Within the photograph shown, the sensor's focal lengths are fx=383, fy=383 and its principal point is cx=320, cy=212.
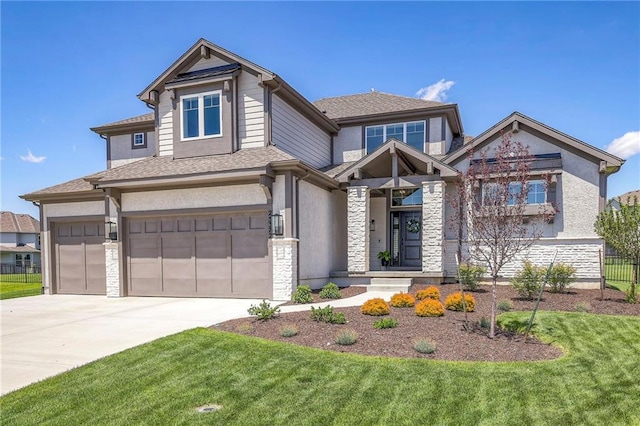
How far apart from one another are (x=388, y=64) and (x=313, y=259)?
9082 millimetres

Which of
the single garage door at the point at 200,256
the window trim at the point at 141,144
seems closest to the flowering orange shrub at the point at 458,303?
the single garage door at the point at 200,256

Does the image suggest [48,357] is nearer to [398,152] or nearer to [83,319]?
[83,319]

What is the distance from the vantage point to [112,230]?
13.2 meters

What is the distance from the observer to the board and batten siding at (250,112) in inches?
504

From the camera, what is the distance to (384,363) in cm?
565

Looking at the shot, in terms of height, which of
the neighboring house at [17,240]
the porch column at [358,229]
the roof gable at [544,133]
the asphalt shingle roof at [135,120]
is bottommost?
the neighboring house at [17,240]

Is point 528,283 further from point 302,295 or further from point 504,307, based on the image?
point 302,295

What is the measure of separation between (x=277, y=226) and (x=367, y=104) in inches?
375

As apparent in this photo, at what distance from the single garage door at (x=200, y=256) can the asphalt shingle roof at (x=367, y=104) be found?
307 inches

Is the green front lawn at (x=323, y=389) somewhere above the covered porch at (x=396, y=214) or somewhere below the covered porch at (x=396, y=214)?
below

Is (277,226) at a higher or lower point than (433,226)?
higher

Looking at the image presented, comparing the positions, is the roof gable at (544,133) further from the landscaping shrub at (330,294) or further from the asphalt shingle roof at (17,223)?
the asphalt shingle roof at (17,223)

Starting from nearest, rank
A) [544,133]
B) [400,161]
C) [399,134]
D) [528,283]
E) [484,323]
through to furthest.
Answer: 1. [484,323]
2. [528,283]
3. [544,133]
4. [400,161]
5. [399,134]

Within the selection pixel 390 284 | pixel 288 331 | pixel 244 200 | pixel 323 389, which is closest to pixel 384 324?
pixel 288 331
